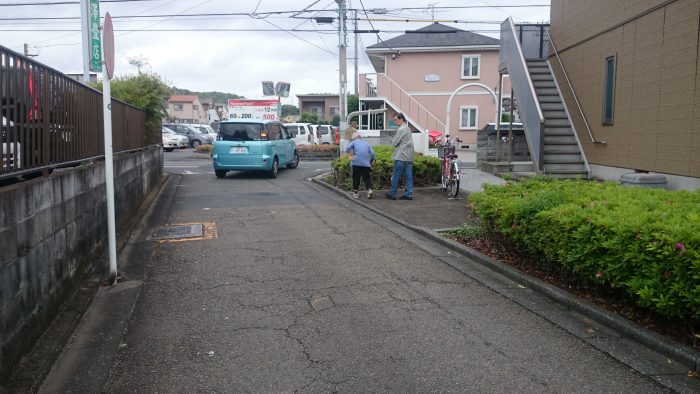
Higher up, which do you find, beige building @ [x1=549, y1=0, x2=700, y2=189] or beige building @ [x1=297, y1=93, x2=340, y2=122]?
beige building @ [x1=297, y1=93, x2=340, y2=122]

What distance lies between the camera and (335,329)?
4746mm

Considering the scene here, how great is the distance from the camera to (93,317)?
200 inches

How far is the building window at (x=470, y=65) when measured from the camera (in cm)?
3322

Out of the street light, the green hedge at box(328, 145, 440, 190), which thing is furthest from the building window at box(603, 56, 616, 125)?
the street light

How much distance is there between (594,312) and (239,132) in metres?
14.1

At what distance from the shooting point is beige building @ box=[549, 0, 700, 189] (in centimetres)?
940

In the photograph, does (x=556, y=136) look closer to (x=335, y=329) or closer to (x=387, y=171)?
(x=387, y=171)

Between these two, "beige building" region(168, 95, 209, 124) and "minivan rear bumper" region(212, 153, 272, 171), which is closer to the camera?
"minivan rear bumper" region(212, 153, 272, 171)

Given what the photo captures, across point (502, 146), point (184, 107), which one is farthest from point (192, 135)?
point (184, 107)

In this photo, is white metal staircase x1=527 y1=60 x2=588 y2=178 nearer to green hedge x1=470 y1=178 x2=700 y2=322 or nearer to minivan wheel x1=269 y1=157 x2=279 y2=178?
green hedge x1=470 y1=178 x2=700 y2=322

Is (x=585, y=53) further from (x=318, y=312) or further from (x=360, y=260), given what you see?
(x=318, y=312)

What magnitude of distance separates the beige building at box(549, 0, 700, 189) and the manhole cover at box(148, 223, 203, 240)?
776 cm

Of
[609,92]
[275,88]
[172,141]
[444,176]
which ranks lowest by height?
[444,176]

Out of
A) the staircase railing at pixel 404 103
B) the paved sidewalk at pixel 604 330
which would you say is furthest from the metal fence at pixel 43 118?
the staircase railing at pixel 404 103
